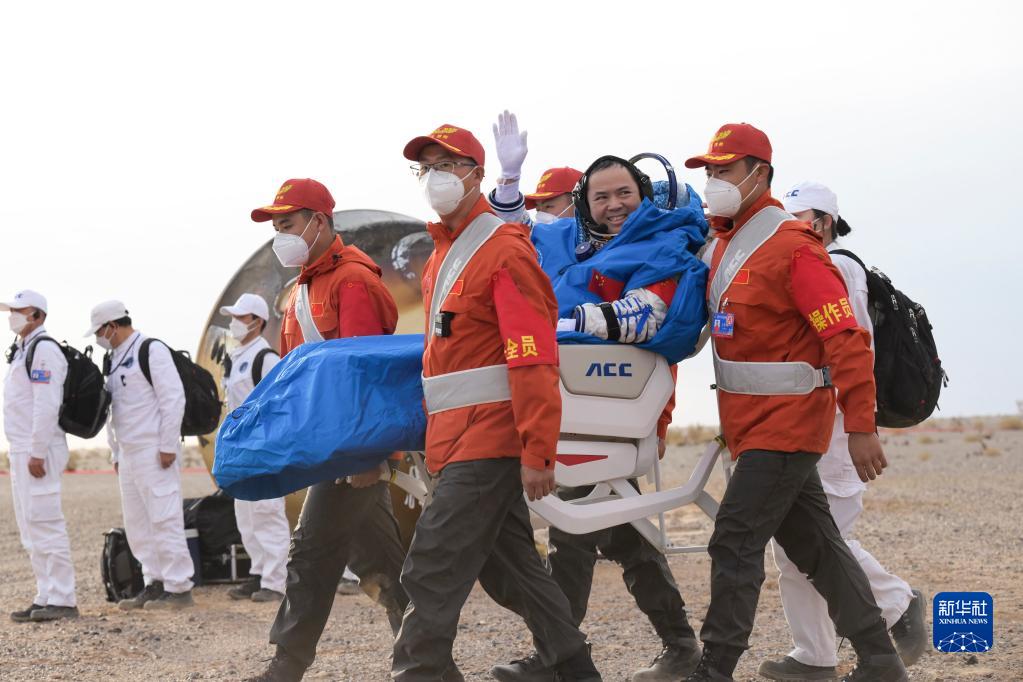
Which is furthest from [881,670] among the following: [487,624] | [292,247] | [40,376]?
[40,376]

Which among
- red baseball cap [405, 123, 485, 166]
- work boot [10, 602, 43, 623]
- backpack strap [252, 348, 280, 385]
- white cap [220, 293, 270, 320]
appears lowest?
work boot [10, 602, 43, 623]

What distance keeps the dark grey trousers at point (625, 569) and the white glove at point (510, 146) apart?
5.71ft

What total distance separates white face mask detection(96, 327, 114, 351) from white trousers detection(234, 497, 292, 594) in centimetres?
162

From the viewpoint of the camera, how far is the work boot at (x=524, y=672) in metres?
6.45

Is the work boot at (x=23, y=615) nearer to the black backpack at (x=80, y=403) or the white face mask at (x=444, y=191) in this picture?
the black backpack at (x=80, y=403)

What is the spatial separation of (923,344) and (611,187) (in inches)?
74.7


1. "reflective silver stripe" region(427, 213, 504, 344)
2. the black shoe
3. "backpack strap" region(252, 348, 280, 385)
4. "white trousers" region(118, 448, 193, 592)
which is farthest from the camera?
"backpack strap" region(252, 348, 280, 385)

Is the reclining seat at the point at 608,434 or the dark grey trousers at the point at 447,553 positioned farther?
the reclining seat at the point at 608,434

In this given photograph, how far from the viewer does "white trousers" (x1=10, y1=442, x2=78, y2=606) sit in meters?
10.5

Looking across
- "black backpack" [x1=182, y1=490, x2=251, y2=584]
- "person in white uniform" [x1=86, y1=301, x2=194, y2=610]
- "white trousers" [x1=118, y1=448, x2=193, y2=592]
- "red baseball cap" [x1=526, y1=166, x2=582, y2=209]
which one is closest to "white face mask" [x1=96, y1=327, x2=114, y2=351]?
"person in white uniform" [x1=86, y1=301, x2=194, y2=610]

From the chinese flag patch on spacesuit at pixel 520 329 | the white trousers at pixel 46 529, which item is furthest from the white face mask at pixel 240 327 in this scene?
the chinese flag patch on spacesuit at pixel 520 329

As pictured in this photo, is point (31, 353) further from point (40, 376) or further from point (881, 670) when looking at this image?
point (881, 670)

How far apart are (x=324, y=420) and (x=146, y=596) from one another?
6.26 metres

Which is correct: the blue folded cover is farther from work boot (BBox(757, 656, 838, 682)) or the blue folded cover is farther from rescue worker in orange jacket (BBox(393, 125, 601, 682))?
work boot (BBox(757, 656, 838, 682))
